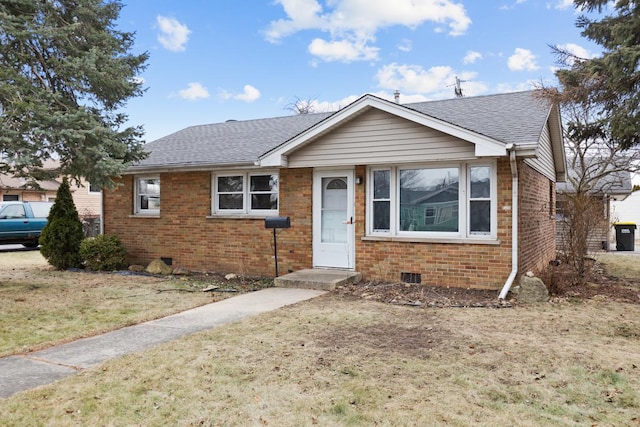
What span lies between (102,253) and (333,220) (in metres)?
6.22

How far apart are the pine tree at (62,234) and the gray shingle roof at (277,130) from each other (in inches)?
78.4

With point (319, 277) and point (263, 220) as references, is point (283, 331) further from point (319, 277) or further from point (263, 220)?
point (263, 220)

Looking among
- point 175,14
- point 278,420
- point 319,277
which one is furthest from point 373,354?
point 175,14

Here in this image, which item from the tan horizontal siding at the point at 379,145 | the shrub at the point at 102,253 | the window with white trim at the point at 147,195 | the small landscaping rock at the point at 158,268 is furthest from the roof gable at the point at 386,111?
the shrub at the point at 102,253

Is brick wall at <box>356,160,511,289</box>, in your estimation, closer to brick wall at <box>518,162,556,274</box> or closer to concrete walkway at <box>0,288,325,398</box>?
brick wall at <box>518,162,556,274</box>

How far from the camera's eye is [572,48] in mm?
9797

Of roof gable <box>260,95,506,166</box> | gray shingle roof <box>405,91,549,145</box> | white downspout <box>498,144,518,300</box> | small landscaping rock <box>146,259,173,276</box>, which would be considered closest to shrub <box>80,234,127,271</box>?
small landscaping rock <box>146,259,173,276</box>

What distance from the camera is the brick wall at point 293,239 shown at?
29.2 ft

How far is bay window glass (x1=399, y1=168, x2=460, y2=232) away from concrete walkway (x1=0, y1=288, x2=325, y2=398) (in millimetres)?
2924

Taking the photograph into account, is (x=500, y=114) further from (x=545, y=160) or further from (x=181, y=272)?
(x=181, y=272)

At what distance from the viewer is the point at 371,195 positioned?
10.0 metres

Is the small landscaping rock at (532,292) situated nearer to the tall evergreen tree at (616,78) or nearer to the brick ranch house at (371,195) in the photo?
the brick ranch house at (371,195)

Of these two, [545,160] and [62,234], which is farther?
[62,234]

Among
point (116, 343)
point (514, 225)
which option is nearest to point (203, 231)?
point (116, 343)
